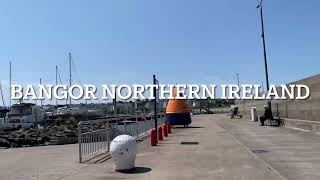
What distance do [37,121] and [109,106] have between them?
30.9 m

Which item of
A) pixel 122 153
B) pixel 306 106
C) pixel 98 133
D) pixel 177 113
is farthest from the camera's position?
pixel 177 113

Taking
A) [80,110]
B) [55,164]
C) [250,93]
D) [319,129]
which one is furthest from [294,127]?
[80,110]

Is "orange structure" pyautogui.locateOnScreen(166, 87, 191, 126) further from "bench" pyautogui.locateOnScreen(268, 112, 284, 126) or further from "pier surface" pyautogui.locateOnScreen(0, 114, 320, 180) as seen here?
"pier surface" pyautogui.locateOnScreen(0, 114, 320, 180)

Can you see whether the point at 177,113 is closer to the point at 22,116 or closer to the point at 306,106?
the point at 306,106

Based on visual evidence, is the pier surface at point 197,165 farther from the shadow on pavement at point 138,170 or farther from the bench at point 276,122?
the bench at point 276,122

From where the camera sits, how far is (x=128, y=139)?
510 inches

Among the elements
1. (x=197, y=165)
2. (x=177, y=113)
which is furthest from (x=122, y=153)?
(x=177, y=113)

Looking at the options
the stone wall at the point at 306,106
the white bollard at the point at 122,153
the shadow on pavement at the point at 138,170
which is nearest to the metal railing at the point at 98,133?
the white bollard at the point at 122,153

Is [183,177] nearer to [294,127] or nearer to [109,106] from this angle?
[294,127]

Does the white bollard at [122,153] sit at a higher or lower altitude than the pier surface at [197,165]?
higher

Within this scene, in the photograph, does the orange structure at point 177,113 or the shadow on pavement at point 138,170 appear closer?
the shadow on pavement at point 138,170

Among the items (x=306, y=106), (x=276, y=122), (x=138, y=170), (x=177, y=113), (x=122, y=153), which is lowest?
(x=138, y=170)

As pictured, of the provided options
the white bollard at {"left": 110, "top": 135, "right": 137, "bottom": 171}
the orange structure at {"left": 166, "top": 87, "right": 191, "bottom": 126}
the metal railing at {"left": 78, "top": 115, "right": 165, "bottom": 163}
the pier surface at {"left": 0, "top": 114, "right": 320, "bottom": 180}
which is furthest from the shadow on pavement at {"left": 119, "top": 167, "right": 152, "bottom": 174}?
the orange structure at {"left": 166, "top": 87, "right": 191, "bottom": 126}

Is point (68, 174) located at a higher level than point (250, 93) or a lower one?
lower
